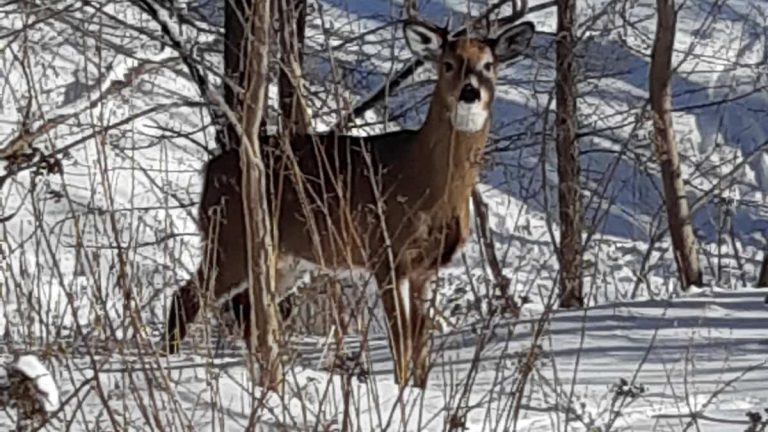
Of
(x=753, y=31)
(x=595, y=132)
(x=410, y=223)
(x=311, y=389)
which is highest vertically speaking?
(x=753, y=31)

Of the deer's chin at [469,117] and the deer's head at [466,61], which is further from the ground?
the deer's head at [466,61]

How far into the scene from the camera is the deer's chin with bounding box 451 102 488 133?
7.00m

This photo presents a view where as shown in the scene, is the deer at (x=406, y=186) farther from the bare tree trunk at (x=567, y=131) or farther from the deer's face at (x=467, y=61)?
the bare tree trunk at (x=567, y=131)

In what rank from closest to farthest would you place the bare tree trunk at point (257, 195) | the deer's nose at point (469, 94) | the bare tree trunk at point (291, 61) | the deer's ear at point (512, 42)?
the bare tree trunk at point (257, 195) < the bare tree trunk at point (291, 61) < the deer's nose at point (469, 94) < the deer's ear at point (512, 42)

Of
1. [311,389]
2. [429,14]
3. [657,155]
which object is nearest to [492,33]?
[657,155]

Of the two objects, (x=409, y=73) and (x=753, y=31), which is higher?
(x=753, y=31)

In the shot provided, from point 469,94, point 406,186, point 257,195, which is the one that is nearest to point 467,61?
point 469,94

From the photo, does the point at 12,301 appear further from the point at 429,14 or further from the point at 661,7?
the point at 429,14

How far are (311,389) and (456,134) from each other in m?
2.12

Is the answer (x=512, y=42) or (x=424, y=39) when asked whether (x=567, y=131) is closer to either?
(x=512, y=42)

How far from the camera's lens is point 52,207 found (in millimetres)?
14977

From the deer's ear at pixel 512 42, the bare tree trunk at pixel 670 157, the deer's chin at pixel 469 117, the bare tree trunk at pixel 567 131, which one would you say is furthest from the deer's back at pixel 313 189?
the bare tree trunk at pixel 670 157

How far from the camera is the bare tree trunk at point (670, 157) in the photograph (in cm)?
966

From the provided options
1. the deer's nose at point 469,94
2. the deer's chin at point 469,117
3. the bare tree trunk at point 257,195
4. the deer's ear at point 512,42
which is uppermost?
the deer's ear at point 512,42
